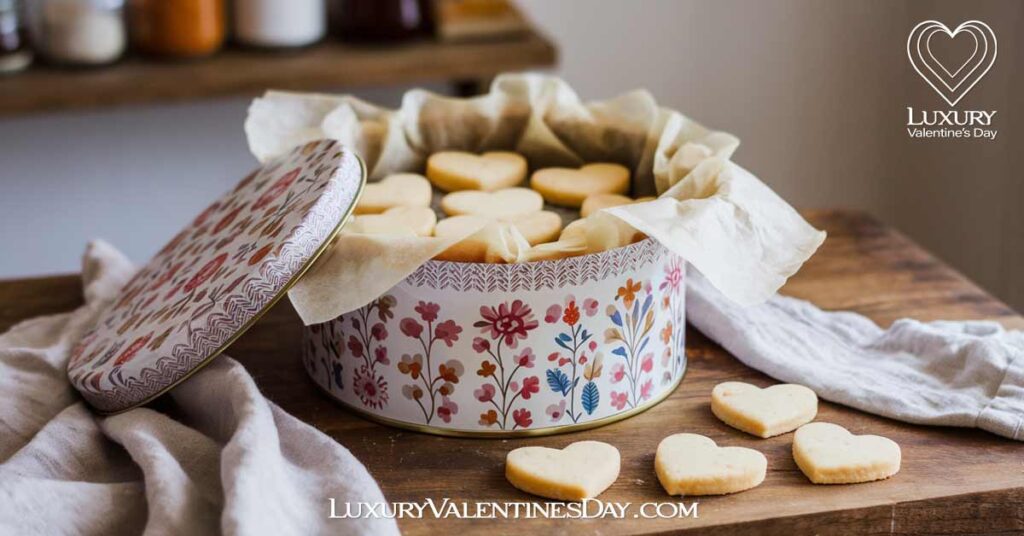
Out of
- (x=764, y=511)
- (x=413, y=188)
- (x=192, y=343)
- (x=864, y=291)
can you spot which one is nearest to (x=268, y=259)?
(x=192, y=343)

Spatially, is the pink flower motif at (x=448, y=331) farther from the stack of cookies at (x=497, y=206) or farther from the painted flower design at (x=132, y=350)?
the painted flower design at (x=132, y=350)

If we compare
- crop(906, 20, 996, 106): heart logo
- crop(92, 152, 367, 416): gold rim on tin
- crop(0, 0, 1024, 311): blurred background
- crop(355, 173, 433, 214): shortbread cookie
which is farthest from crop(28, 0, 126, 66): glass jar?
crop(906, 20, 996, 106): heart logo

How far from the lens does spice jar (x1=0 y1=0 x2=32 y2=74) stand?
1483 millimetres

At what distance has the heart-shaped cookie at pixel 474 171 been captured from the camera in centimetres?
97

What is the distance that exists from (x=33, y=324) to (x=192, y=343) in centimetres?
27

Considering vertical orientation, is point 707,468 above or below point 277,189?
below

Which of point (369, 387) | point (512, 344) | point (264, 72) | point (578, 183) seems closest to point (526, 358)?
point (512, 344)

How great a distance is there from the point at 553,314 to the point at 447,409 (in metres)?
0.10

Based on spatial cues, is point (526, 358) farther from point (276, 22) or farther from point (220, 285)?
point (276, 22)

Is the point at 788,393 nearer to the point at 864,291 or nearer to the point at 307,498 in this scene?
the point at 864,291

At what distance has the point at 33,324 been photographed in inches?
37.4

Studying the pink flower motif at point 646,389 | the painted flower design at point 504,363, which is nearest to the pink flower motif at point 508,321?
the painted flower design at point 504,363

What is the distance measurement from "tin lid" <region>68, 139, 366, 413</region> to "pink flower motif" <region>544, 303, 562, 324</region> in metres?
0.15

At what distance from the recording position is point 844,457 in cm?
74
